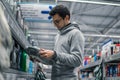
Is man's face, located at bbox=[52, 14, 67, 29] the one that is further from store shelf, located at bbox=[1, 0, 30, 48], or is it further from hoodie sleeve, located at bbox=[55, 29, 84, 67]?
store shelf, located at bbox=[1, 0, 30, 48]

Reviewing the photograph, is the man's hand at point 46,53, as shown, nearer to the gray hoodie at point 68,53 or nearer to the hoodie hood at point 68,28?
the gray hoodie at point 68,53

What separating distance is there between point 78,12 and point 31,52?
726 cm

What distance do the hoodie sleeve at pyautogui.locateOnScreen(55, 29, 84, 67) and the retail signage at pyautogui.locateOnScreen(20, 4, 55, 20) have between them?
73.5 inches

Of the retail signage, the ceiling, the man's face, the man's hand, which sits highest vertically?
the ceiling

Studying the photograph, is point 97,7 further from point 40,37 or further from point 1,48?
point 1,48

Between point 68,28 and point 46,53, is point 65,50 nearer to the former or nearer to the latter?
point 68,28

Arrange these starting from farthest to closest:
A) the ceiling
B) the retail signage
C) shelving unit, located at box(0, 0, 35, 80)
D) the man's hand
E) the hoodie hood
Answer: the ceiling < the retail signage < the hoodie hood < the man's hand < shelving unit, located at box(0, 0, 35, 80)

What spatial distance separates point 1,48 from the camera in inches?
31.2

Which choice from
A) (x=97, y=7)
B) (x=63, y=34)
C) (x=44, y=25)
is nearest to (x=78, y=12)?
(x=97, y=7)

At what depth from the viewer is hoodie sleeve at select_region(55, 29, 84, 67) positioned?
5.72 feet

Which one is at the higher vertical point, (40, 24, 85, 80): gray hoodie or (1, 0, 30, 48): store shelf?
(1, 0, 30, 48): store shelf

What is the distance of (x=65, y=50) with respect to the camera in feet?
6.31

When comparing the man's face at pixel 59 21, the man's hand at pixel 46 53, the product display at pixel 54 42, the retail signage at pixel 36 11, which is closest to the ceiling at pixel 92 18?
the product display at pixel 54 42

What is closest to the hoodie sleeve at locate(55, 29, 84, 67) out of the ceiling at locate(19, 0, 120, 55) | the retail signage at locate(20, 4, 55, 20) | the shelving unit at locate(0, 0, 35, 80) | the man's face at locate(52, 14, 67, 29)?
the man's face at locate(52, 14, 67, 29)
